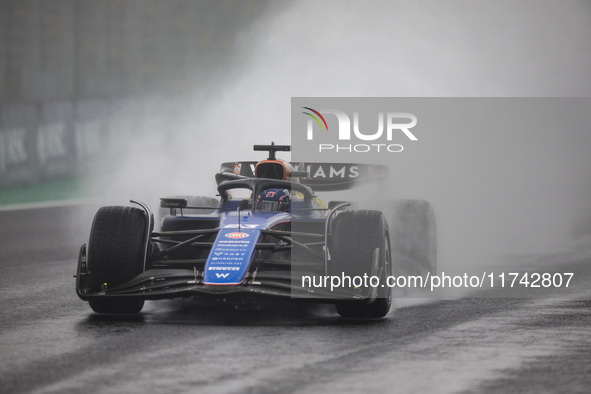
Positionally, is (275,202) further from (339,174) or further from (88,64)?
(88,64)

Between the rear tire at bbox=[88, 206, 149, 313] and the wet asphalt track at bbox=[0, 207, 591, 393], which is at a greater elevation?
the rear tire at bbox=[88, 206, 149, 313]

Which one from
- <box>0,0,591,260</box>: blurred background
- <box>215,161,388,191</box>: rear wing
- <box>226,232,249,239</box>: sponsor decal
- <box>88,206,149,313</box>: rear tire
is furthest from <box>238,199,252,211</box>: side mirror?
<box>0,0,591,260</box>: blurred background

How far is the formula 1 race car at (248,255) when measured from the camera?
7.42m

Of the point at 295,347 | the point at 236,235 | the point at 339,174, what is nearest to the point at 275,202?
the point at 236,235

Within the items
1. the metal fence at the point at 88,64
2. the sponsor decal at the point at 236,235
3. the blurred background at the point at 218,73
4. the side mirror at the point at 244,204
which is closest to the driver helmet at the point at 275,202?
the side mirror at the point at 244,204

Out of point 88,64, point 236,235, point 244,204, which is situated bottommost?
point 236,235

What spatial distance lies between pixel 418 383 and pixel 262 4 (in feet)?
74.6

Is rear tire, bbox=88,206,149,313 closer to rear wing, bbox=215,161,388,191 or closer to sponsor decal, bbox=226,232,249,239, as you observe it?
sponsor decal, bbox=226,232,249,239

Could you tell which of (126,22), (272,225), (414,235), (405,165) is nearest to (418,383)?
(272,225)

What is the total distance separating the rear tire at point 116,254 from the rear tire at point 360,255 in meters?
1.65

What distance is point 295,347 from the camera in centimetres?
638

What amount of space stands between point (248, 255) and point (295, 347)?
1427 mm

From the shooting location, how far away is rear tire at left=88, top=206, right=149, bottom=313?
799 centimetres

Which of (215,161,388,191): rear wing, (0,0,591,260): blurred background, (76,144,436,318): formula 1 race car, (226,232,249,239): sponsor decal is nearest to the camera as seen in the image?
(76,144,436,318): formula 1 race car
